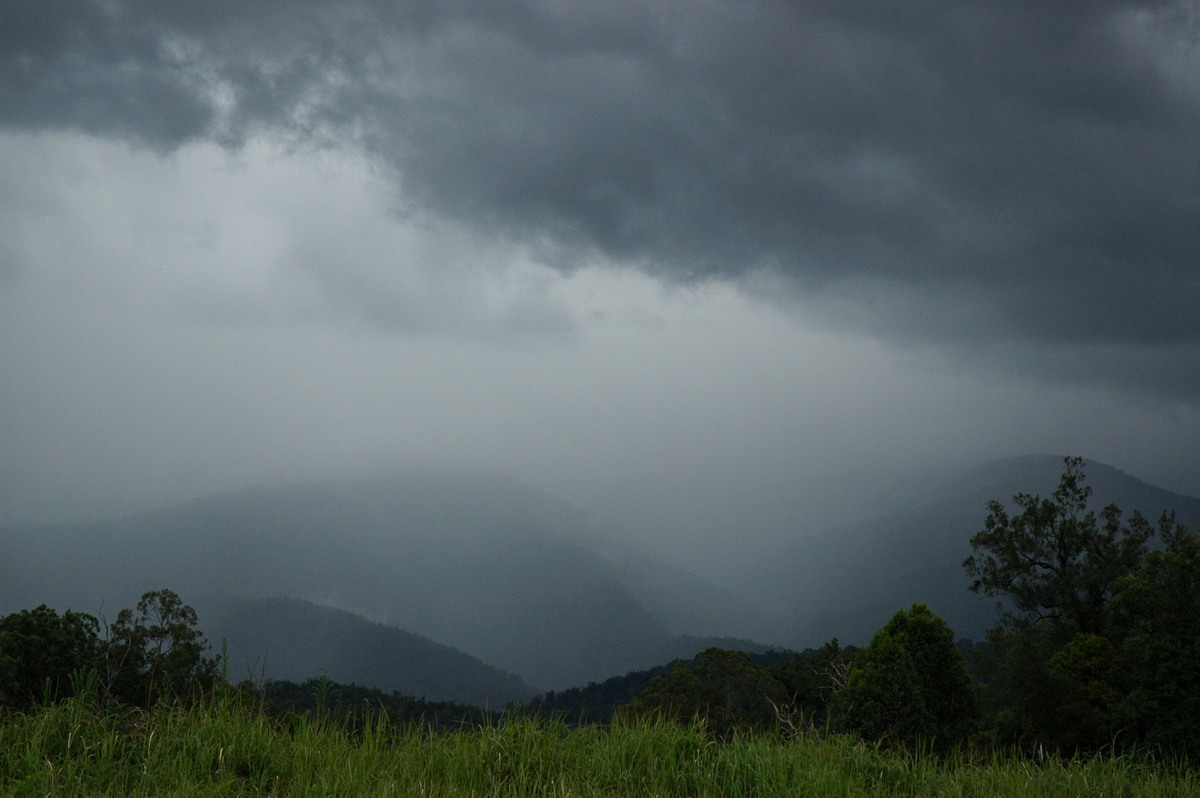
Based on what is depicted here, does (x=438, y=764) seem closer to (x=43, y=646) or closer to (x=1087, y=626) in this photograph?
(x=43, y=646)

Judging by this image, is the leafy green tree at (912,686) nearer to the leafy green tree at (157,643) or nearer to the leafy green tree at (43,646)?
the leafy green tree at (157,643)

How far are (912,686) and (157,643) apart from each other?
30855 millimetres

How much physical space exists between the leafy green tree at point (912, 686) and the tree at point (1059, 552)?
1425 centimetres

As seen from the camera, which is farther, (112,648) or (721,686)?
(721,686)

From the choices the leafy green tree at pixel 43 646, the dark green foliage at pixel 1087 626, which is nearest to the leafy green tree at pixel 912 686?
the dark green foliage at pixel 1087 626

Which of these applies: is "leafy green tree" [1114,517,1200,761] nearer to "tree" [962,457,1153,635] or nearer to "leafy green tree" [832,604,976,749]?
"leafy green tree" [832,604,976,749]

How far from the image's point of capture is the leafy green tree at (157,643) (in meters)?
31.2

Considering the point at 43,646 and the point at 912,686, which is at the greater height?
the point at 912,686

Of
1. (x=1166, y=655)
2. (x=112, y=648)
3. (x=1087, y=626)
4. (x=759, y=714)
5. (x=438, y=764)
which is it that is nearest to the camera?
(x=438, y=764)

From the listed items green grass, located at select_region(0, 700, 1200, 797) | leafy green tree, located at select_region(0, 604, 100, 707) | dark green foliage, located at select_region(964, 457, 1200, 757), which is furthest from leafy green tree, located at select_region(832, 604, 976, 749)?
leafy green tree, located at select_region(0, 604, 100, 707)

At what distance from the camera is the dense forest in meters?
23.5

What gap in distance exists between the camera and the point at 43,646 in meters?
28.2

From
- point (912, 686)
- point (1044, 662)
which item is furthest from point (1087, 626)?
point (912, 686)

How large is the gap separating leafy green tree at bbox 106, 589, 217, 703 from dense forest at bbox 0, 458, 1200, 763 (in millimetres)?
76
